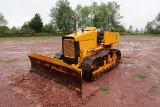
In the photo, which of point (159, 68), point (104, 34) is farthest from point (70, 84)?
point (159, 68)

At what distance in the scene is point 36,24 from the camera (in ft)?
149

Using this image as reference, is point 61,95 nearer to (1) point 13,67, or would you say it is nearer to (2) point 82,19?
(1) point 13,67

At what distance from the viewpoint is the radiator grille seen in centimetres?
835

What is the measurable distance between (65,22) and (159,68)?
47.6 metres

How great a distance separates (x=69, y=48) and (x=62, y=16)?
50885mm

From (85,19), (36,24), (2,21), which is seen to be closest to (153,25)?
(85,19)

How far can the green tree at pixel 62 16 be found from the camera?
56.8 m

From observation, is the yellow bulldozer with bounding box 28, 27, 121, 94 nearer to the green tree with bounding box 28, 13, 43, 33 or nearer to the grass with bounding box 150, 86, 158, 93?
the grass with bounding box 150, 86, 158, 93

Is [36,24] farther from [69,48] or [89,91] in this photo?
[89,91]

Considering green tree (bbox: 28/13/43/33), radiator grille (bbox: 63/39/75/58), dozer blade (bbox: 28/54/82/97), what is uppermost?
green tree (bbox: 28/13/43/33)

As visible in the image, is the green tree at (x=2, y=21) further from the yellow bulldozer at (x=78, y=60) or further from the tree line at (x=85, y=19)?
the yellow bulldozer at (x=78, y=60)

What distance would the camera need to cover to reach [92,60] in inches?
319

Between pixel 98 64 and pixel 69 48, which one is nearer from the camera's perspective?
pixel 69 48

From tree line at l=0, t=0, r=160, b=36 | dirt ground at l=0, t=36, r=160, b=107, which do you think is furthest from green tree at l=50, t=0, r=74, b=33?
dirt ground at l=0, t=36, r=160, b=107
